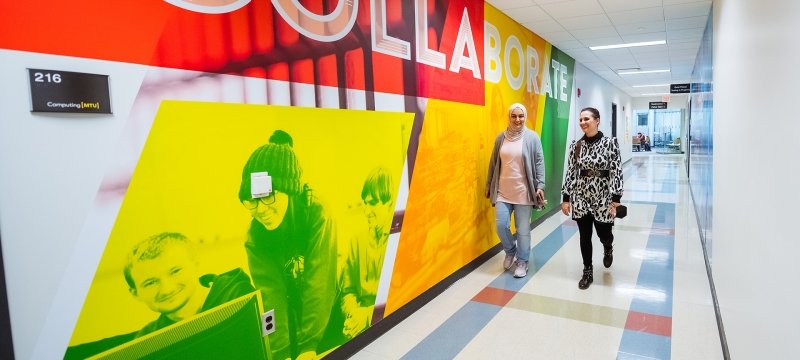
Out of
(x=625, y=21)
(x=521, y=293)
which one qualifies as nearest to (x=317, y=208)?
(x=521, y=293)

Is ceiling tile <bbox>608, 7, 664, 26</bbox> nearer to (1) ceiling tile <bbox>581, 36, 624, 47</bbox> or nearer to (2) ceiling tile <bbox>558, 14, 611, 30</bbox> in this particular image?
(2) ceiling tile <bbox>558, 14, 611, 30</bbox>

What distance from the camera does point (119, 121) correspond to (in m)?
1.58

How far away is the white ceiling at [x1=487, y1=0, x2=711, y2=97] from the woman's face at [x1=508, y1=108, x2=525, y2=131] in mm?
1340

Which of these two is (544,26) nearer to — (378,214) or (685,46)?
(685,46)

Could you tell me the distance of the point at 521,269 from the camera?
4.14 meters

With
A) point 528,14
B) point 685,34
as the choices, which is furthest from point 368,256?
point 685,34

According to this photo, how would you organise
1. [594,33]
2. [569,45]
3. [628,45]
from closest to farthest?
[594,33] → [569,45] → [628,45]

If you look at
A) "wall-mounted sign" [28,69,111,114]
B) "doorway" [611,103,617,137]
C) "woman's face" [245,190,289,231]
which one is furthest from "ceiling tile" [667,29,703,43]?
"doorway" [611,103,617,137]

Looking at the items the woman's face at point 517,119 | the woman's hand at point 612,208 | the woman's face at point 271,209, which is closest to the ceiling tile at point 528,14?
the woman's face at point 517,119

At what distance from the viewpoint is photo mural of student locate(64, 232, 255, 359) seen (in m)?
1.62

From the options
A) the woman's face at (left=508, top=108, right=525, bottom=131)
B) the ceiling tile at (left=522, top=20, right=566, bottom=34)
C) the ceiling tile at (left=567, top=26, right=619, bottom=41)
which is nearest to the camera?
the woman's face at (left=508, top=108, right=525, bottom=131)

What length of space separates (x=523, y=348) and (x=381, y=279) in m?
0.98

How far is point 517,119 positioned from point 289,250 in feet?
8.11

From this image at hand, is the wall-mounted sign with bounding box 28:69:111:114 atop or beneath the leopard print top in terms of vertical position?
atop
